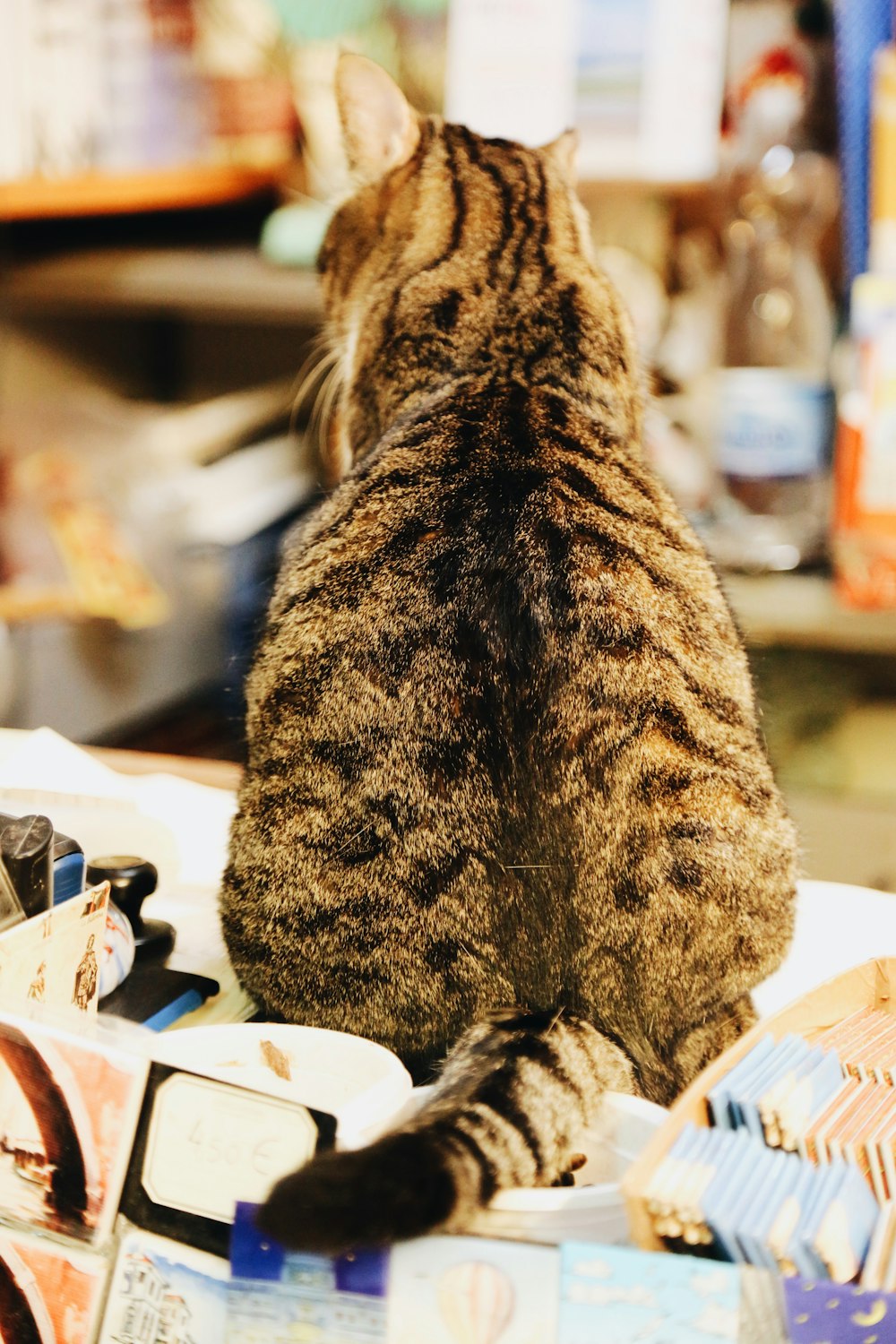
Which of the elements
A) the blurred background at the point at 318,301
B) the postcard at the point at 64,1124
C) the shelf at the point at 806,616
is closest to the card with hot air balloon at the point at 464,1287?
the postcard at the point at 64,1124

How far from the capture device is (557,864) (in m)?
0.67

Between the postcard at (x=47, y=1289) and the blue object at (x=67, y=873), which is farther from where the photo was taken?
the blue object at (x=67, y=873)

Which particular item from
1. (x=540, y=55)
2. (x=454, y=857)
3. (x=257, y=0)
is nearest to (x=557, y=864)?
(x=454, y=857)

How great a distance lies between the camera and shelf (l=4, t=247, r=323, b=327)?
6.43 ft

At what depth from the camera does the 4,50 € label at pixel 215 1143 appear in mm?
534

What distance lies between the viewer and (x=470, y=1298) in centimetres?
50

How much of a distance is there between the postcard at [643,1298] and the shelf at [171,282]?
1.63 meters

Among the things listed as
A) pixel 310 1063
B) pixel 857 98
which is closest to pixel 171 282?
pixel 857 98

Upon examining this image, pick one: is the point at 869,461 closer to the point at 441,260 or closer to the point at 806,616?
the point at 806,616

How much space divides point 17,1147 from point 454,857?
0.25 meters

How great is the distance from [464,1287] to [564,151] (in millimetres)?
823

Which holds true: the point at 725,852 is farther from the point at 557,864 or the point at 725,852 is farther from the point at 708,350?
the point at 708,350

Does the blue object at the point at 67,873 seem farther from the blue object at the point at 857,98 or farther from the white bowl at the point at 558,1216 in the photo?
the blue object at the point at 857,98

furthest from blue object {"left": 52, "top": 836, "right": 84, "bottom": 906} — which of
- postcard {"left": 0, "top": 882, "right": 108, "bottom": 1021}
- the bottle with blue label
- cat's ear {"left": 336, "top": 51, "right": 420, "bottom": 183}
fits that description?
the bottle with blue label
